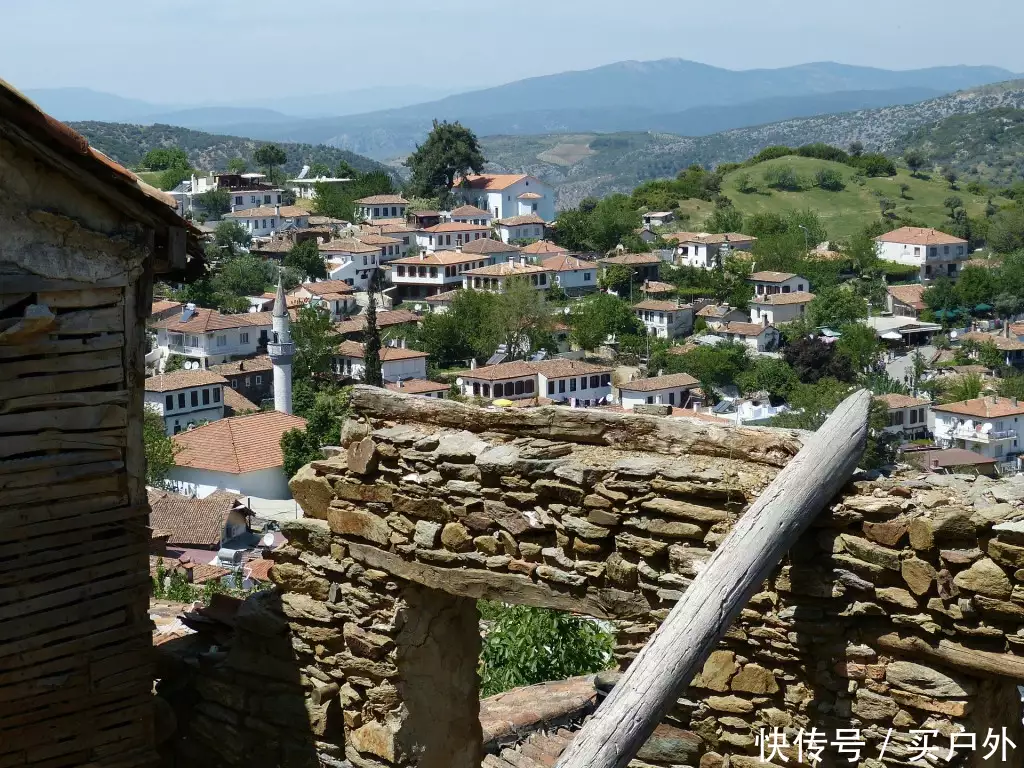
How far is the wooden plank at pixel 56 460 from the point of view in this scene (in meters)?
6.35

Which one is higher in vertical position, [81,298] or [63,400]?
[81,298]

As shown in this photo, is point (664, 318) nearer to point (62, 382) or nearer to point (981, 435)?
point (981, 435)

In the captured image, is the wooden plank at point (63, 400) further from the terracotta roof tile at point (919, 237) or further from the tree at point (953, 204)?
the tree at point (953, 204)

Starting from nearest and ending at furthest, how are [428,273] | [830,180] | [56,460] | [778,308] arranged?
[56,460]
[778,308]
[428,273]
[830,180]

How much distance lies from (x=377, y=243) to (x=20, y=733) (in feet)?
277

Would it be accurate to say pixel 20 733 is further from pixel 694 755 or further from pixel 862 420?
pixel 862 420

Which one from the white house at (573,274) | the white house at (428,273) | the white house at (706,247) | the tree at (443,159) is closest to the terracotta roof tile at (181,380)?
the white house at (428,273)

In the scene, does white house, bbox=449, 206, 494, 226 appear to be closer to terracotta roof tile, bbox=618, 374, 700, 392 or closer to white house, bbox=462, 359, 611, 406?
white house, bbox=462, 359, 611, 406

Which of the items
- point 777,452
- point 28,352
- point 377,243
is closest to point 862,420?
point 777,452

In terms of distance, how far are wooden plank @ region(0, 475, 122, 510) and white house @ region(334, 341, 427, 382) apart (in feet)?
179

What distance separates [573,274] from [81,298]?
81.2 meters

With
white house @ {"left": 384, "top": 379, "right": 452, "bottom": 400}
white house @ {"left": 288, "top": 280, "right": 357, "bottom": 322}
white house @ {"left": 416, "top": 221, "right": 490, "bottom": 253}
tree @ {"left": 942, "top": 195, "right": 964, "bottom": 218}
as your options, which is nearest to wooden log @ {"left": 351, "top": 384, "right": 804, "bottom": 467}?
white house @ {"left": 384, "top": 379, "right": 452, "bottom": 400}

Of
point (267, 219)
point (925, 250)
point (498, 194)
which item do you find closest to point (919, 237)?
point (925, 250)

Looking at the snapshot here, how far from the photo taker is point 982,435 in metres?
58.6
